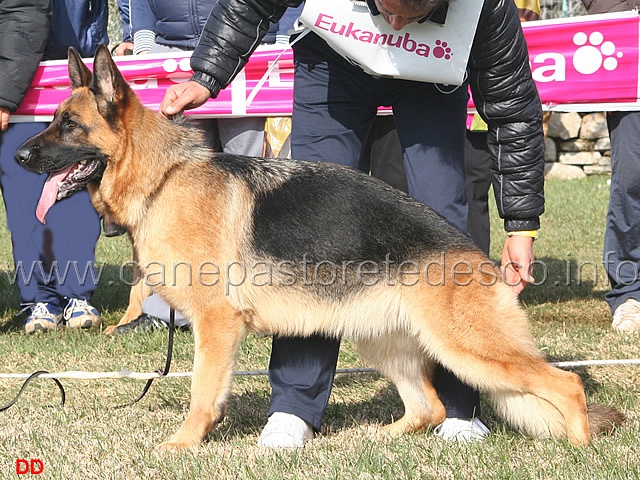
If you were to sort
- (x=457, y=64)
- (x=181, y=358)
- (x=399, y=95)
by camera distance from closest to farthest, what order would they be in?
1. (x=457, y=64)
2. (x=399, y=95)
3. (x=181, y=358)

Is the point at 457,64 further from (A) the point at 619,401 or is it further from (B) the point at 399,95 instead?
(A) the point at 619,401

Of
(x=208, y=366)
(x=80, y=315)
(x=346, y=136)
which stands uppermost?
(x=346, y=136)

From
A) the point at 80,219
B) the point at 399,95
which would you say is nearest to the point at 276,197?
the point at 399,95

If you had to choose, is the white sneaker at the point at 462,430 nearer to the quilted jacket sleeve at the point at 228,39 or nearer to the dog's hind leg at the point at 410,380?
the dog's hind leg at the point at 410,380

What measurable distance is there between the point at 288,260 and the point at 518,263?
0.95 m

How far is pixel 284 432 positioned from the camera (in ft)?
10.9

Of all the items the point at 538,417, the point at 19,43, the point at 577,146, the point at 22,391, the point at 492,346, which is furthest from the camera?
the point at 577,146

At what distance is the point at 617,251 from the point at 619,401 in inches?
70.9

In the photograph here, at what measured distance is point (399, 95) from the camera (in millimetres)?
3449

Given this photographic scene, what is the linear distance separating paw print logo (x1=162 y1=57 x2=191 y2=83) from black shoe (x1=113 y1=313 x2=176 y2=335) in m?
1.69

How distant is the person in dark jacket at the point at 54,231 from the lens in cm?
559

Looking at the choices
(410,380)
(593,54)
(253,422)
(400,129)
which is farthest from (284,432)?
(593,54)

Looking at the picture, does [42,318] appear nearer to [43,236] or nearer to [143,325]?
[43,236]

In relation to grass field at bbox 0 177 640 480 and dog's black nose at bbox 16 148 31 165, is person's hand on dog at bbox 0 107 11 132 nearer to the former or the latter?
grass field at bbox 0 177 640 480
